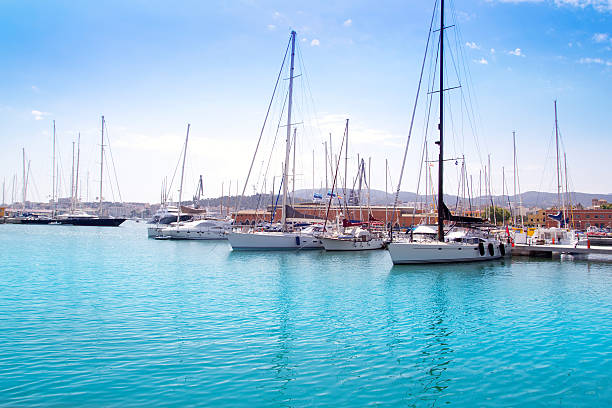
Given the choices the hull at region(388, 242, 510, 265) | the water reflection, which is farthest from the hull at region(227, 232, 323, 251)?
the water reflection

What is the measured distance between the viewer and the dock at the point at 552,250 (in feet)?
Answer: 129

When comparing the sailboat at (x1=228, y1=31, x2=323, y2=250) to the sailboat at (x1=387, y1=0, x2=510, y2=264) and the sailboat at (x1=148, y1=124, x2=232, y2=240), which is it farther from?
the sailboat at (x1=148, y1=124, x2=232, y2=240)

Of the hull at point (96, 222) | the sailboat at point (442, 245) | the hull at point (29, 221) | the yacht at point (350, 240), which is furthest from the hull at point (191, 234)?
the hull at point (29, 221)

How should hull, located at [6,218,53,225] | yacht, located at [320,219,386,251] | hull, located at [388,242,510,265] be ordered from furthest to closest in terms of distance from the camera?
1. hull, located at [6,218,53,225]
2. yacht, located at [320,219,386,251]
3. hull, located at [388,242,510,265]

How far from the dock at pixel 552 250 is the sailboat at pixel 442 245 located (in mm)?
6433

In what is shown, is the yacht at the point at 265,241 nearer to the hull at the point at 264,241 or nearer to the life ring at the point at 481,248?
the hull at the point at 264,241

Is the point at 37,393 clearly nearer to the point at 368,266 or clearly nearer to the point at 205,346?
the point at 205,346

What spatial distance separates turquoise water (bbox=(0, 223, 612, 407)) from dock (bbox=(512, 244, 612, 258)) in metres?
17.1

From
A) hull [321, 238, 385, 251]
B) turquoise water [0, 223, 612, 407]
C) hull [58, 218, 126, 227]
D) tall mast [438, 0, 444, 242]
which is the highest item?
tall mast [438, 0, 444, 242]

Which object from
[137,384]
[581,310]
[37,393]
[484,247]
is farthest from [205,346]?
[484,247]

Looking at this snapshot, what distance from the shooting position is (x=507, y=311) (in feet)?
57.4

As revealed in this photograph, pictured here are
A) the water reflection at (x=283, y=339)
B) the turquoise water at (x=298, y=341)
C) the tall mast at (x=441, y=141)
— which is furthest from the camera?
the tall mast at (x=441, y=141)

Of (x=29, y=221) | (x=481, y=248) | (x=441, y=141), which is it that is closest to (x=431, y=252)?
(x=481, y=248)

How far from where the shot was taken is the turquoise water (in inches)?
352
